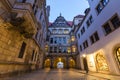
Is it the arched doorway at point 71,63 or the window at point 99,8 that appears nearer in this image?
the window at point 99,8

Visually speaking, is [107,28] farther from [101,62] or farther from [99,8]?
[101,62]

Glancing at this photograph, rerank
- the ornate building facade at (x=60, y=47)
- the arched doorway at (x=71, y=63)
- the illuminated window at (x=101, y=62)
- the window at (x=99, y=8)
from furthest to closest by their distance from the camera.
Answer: the arched doorway at (x=71, y=63)
the ornate building facade at (x=60, y=47)
the window at (x=99, y=8)
the illuminated window at (x=101, y=62)

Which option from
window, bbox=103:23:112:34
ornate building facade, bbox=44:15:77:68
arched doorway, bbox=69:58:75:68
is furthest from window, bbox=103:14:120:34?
arched doorway, bbox=69:58:75:68

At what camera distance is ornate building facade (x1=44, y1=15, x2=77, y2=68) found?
29422 mm

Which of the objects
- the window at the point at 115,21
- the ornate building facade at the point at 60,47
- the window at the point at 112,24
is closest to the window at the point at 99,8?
the window at the point at 112,24

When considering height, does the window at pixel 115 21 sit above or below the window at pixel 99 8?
below

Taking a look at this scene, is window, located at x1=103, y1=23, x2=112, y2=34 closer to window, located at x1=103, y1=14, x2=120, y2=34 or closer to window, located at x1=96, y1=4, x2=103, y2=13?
window, located at x1=103, y1=14, x2=120, y2=34

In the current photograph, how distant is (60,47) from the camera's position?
30.7m

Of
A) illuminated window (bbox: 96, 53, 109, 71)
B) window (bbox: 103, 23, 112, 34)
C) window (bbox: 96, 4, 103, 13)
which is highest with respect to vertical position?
window (bbox: 96, 4, 103, 13)

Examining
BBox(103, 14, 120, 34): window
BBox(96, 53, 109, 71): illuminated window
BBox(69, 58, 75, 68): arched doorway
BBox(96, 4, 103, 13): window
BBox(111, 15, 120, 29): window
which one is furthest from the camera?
BBox(69, 58, 75, 68): arched doorway

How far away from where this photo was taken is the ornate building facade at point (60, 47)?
29422 millimetres

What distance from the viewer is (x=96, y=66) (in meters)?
14.0

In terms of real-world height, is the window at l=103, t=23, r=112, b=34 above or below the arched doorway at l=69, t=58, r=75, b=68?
above

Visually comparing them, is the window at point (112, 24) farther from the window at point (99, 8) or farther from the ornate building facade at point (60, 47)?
the ornate building facade at point (60, 47)
